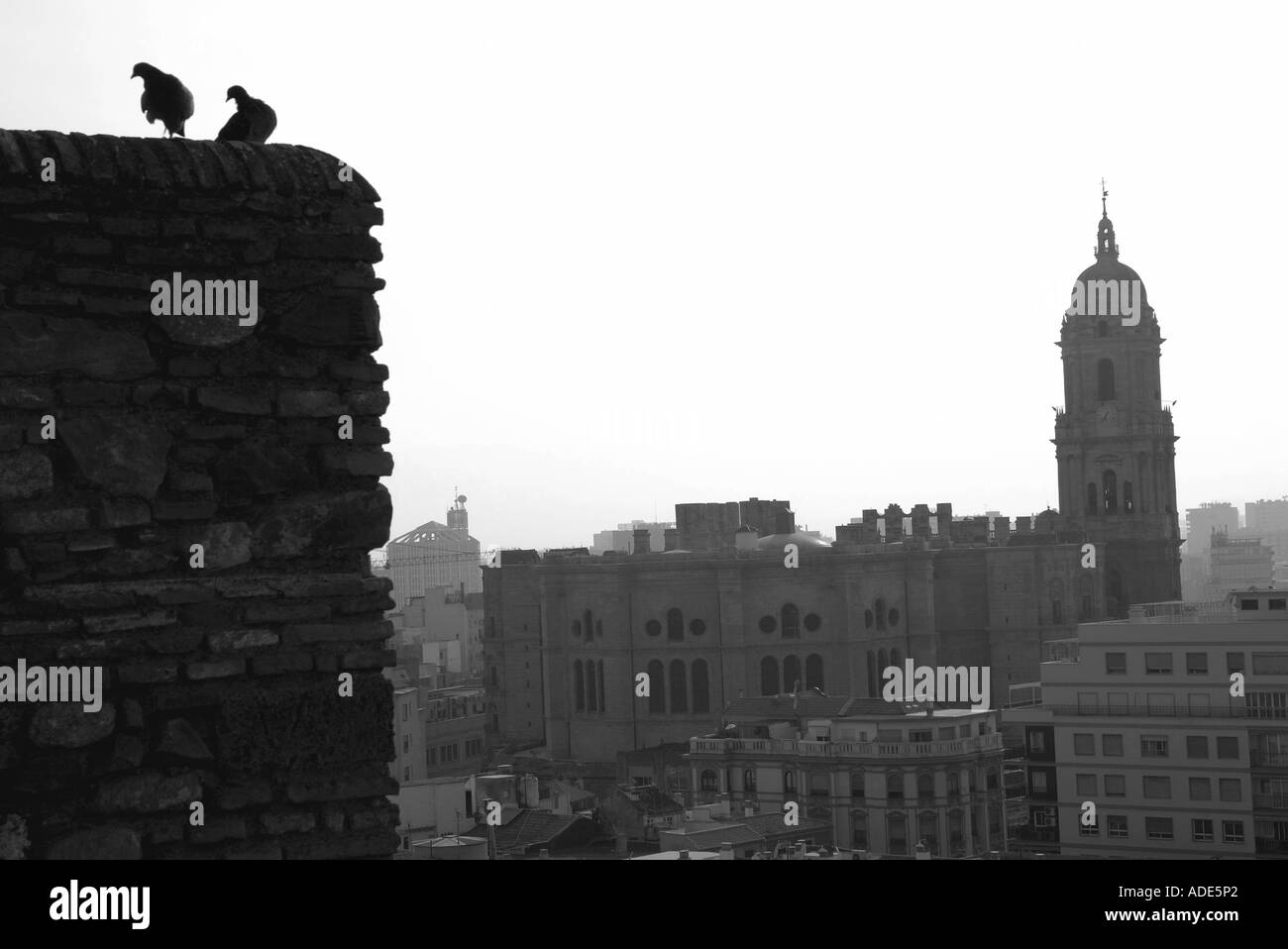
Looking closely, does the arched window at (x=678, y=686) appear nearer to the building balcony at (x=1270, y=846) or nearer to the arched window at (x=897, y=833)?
the arched window at (x=897, y=833)

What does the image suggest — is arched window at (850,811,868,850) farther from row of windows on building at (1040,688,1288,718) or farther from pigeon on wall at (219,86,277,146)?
pigeon on wall at (219,86,277,146)

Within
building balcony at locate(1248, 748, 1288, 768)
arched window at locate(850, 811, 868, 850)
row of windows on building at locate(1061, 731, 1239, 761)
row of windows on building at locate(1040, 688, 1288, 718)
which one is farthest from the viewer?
arched window at locate(850, 811, 868, 850)

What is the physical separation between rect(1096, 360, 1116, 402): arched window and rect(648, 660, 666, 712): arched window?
17.5 m

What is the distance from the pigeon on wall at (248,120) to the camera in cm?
668

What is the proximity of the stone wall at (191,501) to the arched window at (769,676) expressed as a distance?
2333 inches

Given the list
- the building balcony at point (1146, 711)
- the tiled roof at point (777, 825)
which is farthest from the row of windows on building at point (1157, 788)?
the tiled roof at point (777, 825)

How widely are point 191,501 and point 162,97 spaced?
5.36 ft

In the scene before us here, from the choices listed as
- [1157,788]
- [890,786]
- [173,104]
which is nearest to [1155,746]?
[1157,788]

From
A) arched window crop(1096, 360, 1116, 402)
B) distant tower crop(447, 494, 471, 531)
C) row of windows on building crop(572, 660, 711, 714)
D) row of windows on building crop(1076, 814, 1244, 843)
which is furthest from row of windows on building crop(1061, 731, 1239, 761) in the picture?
distant tower crop(447, 494, 471, 531)

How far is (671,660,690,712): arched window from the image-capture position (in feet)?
214

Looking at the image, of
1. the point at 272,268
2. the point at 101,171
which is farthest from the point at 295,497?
the point at 101,171
